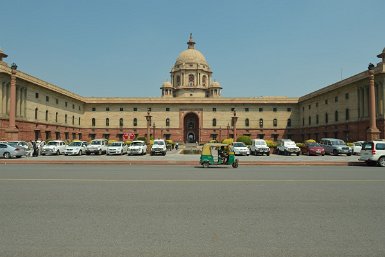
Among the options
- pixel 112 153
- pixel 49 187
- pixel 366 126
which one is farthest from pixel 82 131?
pixel 49 187

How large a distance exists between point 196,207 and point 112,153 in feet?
87.1

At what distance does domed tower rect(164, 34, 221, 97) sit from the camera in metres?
81.6

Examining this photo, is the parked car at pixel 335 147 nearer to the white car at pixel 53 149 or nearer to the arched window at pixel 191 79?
the white car at pixel 53 149

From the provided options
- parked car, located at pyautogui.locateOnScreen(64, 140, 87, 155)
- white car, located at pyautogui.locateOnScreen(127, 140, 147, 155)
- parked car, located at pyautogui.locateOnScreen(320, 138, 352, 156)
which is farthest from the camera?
white car, located at pyautogui.locateOnScreen(127, 140, 147, 155)

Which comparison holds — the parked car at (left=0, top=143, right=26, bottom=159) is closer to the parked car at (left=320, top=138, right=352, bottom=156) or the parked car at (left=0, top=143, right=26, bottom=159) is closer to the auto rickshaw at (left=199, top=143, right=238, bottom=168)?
the auto rickshaw at (left=199, top=143, right=238, bottom=168)

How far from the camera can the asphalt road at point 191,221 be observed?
14.6 feet

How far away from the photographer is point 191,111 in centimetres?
6800

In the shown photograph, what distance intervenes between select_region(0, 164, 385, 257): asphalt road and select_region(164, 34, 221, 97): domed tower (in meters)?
72.7

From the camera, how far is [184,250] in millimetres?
4387

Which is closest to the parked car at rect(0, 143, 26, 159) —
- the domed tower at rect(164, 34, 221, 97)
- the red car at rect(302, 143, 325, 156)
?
the red car at rect(302, 143, 325, 156)

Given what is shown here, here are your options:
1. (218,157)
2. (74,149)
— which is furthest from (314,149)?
(74,149)

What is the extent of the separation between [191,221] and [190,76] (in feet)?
256

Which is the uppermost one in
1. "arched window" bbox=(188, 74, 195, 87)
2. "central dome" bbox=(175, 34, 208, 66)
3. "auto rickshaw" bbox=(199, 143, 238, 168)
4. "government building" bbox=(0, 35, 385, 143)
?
"central dome" bbox=(175, 34, 208, 66)

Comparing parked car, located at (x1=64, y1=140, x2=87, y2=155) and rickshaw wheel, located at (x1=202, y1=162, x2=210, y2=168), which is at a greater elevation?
parked car, located at (x1=64, y1=140, x2=87, y2=155)
